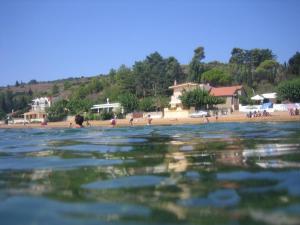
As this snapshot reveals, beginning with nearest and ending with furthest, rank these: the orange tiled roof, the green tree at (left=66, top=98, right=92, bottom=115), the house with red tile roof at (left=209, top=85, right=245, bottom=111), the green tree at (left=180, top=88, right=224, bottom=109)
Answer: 1. the green tree at (left=180, top=88, right=224, bottom=109)
2. the house with red tile roof at (left=209, top=85, right=245, bottom=111)
3. the orange tiled roof
4. the green tree at (left=66, top=98, right=92, bottom=115)

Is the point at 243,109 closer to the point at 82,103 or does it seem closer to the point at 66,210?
the point at 82,103

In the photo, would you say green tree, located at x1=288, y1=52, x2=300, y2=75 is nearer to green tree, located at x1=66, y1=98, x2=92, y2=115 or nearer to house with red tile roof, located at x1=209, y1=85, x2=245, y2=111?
house with red tile roof, located at x1=209, y1=85, x2=245, y2=111

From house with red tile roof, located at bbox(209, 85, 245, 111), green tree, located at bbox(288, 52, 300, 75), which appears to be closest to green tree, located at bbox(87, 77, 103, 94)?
house with red tile roof, located at bbox(209, 85, 245, 111)

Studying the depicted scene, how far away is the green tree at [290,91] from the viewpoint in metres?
65.0

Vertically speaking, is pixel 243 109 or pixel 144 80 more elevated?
pixel 144 80

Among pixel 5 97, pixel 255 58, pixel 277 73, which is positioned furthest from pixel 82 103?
pixel 5 97

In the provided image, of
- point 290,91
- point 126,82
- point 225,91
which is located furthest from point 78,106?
point 290,91

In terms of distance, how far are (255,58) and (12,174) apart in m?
116

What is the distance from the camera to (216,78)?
331 ft

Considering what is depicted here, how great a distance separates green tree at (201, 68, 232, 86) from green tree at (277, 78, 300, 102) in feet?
106

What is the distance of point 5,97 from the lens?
5763 inches

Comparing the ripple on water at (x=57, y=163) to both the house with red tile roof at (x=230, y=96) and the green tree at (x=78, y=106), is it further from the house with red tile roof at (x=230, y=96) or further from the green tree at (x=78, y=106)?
the green tree at (x=78, y=106)

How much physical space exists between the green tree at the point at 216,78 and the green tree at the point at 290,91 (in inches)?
1276

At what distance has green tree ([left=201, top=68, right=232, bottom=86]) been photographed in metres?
101
